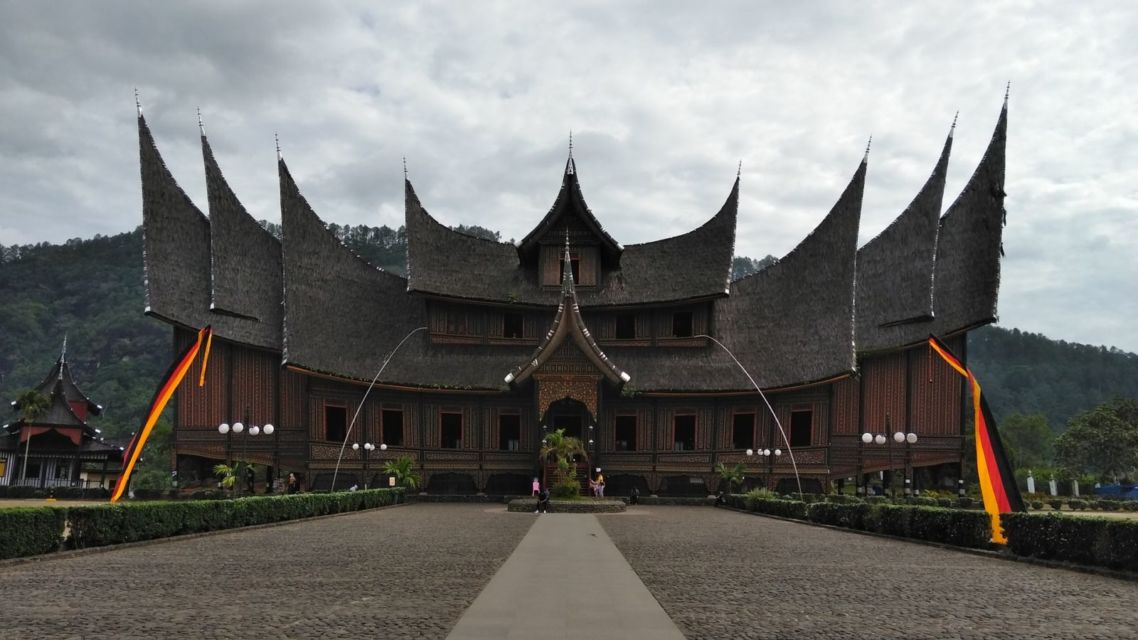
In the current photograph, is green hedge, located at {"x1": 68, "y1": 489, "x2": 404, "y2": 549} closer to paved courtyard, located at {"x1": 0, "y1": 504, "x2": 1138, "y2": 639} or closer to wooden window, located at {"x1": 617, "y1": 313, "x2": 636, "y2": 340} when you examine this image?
paved courtyard, located at {"x1": 0, "y1": 504, "x2": 1138, "y2": 639}

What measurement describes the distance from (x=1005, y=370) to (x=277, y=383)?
113345 mm

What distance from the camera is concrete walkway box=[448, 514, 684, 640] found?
740 cm

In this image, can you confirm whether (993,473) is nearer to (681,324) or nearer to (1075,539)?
(1075,539)

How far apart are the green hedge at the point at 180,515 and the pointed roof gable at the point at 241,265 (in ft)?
44.7

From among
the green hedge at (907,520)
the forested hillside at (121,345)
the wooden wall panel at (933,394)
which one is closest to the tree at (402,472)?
the green hedge at (907,520)

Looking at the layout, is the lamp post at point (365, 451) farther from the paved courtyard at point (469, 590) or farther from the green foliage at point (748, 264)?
the green foliage at point (748, 264)

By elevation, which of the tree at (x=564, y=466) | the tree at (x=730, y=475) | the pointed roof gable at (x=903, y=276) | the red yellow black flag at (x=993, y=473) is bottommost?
the tree at (x=730, y=475)

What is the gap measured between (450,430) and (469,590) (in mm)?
29127

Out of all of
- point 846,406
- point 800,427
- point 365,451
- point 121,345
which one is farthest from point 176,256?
point 121,345

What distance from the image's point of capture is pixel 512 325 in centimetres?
4153

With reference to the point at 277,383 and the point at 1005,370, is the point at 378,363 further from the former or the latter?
the point at 1005,370

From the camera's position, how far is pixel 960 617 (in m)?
8.46

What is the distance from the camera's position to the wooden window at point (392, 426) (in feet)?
124

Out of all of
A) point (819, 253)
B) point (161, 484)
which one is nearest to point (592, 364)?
point (819, 253)
